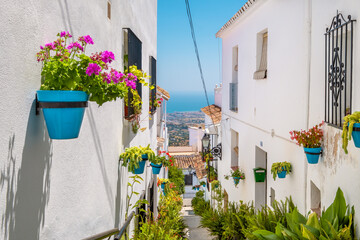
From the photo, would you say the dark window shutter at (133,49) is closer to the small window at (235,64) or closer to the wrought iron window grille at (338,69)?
the wrought iron window grille at (338,69)

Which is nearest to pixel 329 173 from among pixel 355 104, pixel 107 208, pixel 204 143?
pixel 355 104

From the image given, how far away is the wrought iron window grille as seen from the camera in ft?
11.6

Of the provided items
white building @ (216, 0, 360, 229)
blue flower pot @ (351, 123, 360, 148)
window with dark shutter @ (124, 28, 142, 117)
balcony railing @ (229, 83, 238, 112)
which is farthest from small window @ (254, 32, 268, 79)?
blue flower pot @ (351, 123, 360, 148)

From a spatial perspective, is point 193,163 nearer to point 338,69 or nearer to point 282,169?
point 282,169

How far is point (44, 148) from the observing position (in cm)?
232

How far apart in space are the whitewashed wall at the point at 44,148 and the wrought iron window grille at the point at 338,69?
2704 millimetres

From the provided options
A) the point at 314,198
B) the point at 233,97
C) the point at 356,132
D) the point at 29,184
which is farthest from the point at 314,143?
the point at 233,97

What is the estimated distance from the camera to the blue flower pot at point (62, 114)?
2006 mm

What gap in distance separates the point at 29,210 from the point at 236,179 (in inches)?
314

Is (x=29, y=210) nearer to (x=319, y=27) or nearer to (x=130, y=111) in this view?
(x=130, y=111)

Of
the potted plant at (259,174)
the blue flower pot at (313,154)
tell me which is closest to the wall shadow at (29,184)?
the blue flower pot at (313,154)

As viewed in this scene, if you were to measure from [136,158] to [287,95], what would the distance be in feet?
10.1

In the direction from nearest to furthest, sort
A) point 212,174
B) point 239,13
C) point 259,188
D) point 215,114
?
point 259,188, point 239,13, point 215,114, point 212,174

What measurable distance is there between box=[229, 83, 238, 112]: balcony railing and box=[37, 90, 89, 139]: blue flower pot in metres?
8.58
